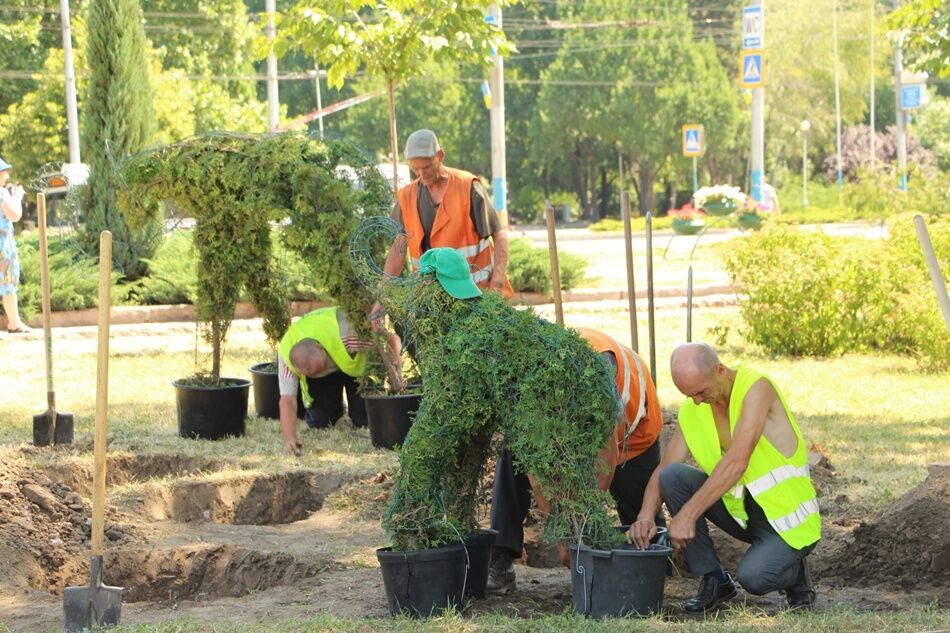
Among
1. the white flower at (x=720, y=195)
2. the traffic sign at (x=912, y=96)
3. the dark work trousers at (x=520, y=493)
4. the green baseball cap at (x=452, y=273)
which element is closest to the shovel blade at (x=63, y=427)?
the dark work trousers at (x=520, y=493)

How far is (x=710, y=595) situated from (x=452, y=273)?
5.64 ft

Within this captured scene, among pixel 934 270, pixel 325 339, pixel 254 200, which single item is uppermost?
pixel 254 200

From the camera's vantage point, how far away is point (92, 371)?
11734 mm

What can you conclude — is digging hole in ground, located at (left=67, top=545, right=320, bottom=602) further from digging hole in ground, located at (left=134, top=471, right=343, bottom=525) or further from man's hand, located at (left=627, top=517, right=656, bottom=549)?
man's hand, located at (left=627, top=517, right=656, bottom=549)

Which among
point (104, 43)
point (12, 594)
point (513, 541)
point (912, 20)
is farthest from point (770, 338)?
point (104, 43)

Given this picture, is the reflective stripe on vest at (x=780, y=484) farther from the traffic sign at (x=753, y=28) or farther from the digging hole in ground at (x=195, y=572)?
the traffic sign at (x=753, y=28)

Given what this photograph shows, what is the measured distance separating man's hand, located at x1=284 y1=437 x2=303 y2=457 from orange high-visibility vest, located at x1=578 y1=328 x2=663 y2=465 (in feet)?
10.3

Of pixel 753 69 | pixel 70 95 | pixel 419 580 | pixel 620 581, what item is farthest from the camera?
pixel 70 95

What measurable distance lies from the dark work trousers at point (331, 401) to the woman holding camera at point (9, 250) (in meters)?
5.74

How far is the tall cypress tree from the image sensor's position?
17344mm

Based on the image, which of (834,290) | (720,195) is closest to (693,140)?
(720,195)

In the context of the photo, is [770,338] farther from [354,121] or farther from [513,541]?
[354,121]

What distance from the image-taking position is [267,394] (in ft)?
31.4

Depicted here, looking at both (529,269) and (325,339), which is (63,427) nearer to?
(325,339)
